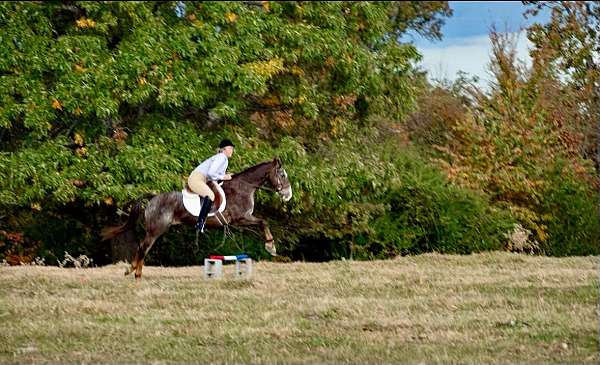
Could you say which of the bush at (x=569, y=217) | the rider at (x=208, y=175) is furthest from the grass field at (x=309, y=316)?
the bush at (x=569, y=217)

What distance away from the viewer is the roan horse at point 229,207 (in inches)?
716

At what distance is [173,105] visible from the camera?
899 inches

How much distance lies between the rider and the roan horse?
1.35ft

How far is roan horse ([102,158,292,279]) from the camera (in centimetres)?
1819

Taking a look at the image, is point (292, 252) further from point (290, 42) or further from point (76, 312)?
point (76, 312)

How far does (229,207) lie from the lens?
60.0ft

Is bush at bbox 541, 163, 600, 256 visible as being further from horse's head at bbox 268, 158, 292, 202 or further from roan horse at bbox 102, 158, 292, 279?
roan horse at bbox 102, 158, 292, 279

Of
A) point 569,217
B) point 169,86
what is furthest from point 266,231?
point 569,217

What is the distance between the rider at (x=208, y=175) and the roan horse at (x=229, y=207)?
41 centimetres

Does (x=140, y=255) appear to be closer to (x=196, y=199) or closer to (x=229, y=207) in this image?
(x=196, y=199)

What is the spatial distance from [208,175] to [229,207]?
88cm

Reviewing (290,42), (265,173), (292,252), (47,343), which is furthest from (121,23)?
(47,343)

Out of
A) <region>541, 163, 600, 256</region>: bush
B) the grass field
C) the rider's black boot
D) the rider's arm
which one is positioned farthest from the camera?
<region>541, 163, 600, 256</region>: bush

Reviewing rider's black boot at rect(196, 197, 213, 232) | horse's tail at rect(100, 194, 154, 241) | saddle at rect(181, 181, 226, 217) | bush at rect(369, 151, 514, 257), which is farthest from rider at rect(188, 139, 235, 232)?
bush at rect(369, 151, 514, 257)
